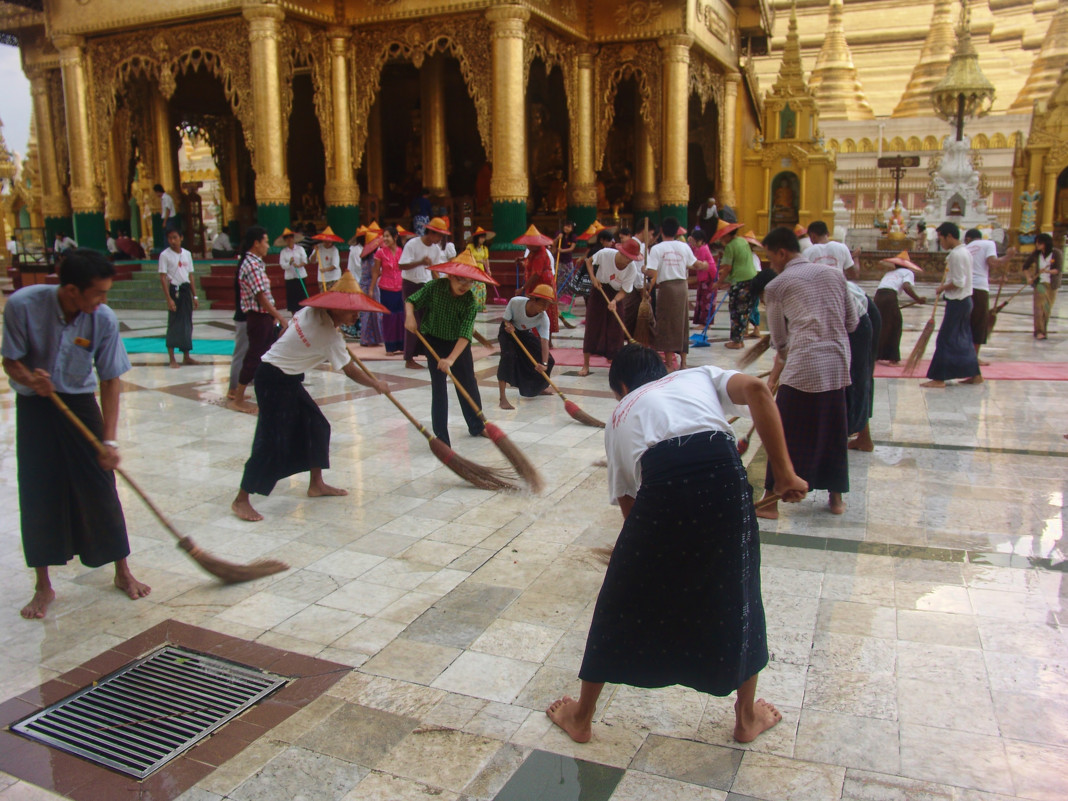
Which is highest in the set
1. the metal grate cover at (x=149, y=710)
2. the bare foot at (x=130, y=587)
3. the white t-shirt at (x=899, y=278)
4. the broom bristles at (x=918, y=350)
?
the white t-shirt at (x=899, y=278)

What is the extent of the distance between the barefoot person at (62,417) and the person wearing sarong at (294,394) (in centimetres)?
117

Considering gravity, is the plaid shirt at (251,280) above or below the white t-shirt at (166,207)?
below

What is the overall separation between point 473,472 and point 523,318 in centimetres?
255

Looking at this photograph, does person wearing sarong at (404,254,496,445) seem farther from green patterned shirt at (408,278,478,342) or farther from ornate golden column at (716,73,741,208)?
ornate golden column at (716,73,741,208)

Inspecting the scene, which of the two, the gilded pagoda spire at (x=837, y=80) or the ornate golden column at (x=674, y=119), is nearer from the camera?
the ornate golden column at (x=674, y=119)

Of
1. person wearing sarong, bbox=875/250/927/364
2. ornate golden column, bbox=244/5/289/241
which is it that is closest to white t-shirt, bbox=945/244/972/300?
person wearing sarong, bbox=875/250/927/364


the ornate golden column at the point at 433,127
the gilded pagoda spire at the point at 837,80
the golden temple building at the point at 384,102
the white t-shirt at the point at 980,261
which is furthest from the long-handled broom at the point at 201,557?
the gilded pagoda spire at the point at 837,80

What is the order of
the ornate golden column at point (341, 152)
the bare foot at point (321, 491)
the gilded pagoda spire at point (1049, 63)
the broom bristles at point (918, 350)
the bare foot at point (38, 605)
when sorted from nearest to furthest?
1. the bare foot at point (38, 605)
2. the bare foot at point (321, 491)
3. the broom bristles at point (918, 350)
4. the ornate golden column at point (341, 152)
5. the gilded pagoda spire at point (1049, 63)

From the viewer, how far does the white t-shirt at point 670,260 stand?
9.16 meters

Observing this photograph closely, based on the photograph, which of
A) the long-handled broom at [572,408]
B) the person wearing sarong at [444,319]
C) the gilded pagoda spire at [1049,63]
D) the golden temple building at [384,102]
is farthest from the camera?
the gilded pagoda spire at [1049,63]

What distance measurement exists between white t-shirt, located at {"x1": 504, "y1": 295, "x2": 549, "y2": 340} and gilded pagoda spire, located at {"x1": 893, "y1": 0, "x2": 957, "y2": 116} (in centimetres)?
2759

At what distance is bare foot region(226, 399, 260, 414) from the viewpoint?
26.0 ft

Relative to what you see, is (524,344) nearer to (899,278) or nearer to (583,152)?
(899,278)

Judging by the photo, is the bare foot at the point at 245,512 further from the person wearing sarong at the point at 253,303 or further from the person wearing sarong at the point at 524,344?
the person wearing sarong at the point at 524,344
